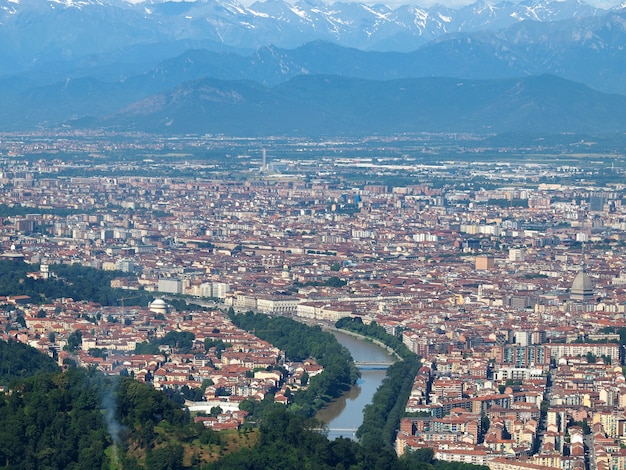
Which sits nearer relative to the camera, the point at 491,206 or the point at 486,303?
the point at 486,303

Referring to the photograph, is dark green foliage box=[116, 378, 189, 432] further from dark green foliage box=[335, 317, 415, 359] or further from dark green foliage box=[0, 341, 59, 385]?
dark green foliage box=[335, 317, 415, 359]

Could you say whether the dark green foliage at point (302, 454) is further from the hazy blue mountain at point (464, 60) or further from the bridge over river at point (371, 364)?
the hazy blue mountain at point (464, 60)

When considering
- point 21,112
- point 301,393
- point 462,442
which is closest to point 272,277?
point 301,393

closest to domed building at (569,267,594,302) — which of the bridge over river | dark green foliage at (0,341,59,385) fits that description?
the bridge over river

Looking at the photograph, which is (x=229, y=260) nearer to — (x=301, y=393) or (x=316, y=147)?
(x=301, y=393)

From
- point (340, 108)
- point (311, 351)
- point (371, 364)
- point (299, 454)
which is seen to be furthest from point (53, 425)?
point (340, 108)

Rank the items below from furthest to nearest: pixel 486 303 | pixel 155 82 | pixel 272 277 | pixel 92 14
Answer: pixel 92 14 → pixel 155 82 → pixel 272 277 → pixel 486 303

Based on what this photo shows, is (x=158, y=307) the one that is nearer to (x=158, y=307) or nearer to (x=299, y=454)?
(x=158, y=307)
